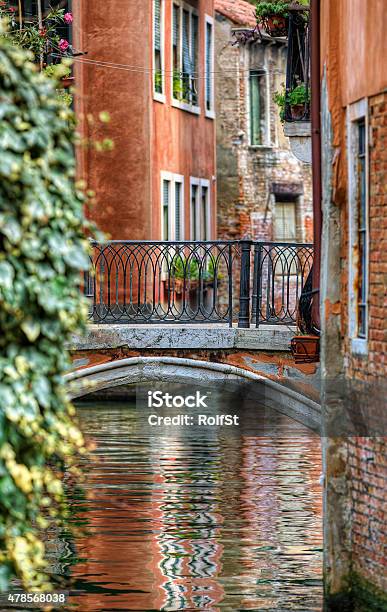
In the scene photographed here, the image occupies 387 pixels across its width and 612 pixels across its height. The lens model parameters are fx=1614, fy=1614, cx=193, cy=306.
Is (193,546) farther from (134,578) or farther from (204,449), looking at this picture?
(204,449)

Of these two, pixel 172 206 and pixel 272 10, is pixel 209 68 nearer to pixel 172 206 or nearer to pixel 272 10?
pixel 172 206

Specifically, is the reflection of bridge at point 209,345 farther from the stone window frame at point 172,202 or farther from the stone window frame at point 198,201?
the stone window frame at point 198,201

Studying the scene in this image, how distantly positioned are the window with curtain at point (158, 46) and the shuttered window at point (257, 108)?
1091cm

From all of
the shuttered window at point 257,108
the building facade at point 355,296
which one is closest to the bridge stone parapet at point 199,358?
the building facade at point 355,296

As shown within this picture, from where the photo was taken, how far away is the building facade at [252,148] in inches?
1371

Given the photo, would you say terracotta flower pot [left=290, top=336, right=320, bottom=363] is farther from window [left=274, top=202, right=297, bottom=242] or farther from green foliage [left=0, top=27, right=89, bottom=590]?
window [left=274, top=202, right=297, bottom=242]

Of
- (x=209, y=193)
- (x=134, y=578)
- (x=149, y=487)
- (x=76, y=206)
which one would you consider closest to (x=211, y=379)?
(x=149, y=487)

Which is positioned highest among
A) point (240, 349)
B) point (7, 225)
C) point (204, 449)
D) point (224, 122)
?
point (224, 122)

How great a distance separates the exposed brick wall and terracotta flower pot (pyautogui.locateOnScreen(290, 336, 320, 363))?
4258mm

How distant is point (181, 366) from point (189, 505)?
3.43m

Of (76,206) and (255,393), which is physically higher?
(76,206)

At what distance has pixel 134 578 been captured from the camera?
1171 cm

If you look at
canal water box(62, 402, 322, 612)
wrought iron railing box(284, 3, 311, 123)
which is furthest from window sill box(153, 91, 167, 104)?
wrought iron railing box(284, 3, 311, 123)

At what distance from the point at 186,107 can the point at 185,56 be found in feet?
3.16
